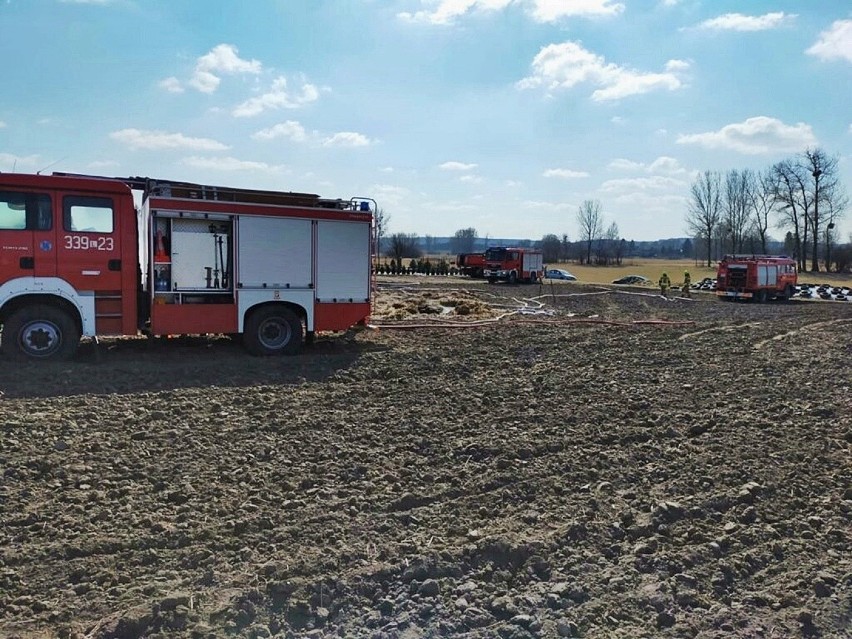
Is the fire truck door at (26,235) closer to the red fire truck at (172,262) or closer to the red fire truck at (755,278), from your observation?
the red fire truck at (172,262)

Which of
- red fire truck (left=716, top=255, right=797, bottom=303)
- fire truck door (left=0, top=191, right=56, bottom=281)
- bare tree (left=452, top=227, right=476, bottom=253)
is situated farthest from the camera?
bare tree (left=452, top=227, right=476, bottom=253)

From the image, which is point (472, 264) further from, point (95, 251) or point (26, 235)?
point (26, 235)

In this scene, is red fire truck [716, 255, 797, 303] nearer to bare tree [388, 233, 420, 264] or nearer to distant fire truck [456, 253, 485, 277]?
distant fire truck [456, 253, 485, 277]

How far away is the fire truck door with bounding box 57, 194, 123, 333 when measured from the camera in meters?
10.4

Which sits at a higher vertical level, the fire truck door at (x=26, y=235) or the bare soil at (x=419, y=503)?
the fire truck door at (x=26, y=235)

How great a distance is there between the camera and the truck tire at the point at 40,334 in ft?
33.6

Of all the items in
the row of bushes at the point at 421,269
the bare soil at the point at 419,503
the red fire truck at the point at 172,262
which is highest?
the row of bushes at the point at 421,269

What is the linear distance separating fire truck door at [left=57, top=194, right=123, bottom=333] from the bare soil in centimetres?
103

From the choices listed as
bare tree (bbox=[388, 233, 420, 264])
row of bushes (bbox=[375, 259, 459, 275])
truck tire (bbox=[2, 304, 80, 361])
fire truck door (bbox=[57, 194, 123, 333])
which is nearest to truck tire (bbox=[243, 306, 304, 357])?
fire truck door (bbox=[57, 194, 123, 333])

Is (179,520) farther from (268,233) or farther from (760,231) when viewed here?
(760,231)

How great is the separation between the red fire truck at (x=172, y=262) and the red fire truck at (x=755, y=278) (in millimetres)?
27330

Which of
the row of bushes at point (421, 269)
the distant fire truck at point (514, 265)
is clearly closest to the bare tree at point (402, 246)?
the row of bushes at point (421, 269)

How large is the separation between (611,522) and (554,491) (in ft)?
2.28

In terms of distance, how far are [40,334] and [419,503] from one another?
7530 millimetres
